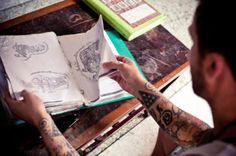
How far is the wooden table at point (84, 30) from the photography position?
2.90ft

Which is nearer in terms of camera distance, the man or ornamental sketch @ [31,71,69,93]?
the man

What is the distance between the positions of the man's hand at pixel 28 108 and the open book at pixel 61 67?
0.8 inches

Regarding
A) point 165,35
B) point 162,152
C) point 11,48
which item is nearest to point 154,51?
point 165,35

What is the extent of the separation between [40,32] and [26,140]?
0.37 m

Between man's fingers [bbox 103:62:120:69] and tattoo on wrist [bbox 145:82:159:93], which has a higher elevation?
man's fingers [bbox 103:62:120:69]

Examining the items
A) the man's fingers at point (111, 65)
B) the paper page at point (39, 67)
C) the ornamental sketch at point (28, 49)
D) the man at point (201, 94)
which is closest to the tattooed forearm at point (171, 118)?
the man at point (201, 94)

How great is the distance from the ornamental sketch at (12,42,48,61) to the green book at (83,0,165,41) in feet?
0.85

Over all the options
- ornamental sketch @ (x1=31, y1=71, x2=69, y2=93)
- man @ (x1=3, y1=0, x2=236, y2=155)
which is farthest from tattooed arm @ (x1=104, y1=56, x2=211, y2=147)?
ornamental sketch @ (x1=31, y1=71, x2=69, y2=93)

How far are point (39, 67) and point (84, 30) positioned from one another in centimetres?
24

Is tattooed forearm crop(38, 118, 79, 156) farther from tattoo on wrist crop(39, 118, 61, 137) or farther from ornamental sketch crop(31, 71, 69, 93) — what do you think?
ornamental sketch crop(31, 71, 69, 93)

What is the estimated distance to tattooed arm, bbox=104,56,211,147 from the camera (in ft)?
3.12

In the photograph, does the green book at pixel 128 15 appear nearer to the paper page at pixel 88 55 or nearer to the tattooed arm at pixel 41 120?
the paper page at pixel 88 55

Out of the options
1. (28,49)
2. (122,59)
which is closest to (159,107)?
(122,59)

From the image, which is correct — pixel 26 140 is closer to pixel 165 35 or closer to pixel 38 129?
pixel 38 129
